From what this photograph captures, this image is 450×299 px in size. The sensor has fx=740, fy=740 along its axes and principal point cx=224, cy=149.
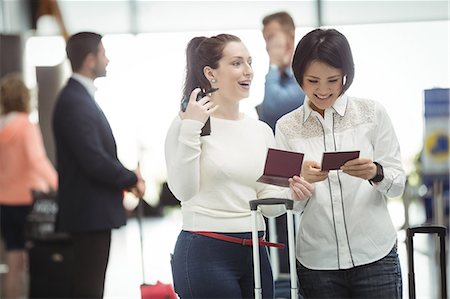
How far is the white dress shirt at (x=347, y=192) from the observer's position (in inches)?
97.1

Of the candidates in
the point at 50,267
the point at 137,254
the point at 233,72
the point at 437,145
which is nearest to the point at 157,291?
the point at 137,254

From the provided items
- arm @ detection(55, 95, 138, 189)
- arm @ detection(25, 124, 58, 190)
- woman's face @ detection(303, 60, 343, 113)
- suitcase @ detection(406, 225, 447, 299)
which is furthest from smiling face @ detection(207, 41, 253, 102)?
arm @ detection(25, 124, 58, 190)

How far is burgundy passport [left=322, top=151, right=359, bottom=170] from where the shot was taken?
Result: 2412mm

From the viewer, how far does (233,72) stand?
2.66 meters

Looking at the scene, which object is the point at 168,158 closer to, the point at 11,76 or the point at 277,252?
the point at 277,252

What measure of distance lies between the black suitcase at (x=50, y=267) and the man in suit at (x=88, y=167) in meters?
0.11

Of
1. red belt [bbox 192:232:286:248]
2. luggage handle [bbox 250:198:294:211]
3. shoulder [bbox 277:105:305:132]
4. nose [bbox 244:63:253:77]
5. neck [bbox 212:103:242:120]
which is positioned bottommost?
red belt [bbox 192:232:286:248]

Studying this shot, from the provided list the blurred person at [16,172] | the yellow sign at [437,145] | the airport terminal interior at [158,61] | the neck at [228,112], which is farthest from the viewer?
the yellow sign at [437,145]

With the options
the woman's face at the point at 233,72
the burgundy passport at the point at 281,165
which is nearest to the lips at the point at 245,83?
the woman's face at the point at 233,72

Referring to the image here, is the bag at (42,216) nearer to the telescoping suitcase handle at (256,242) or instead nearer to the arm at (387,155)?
the telescoping suitcase handle at (256,242)

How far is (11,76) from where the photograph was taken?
3.29 meters

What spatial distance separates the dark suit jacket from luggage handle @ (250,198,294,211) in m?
0.74

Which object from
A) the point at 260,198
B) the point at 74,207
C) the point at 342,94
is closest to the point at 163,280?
the point at 74,207

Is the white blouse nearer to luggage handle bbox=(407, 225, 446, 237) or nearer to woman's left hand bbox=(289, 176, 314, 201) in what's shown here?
woman's left hand bbox=(289, 176, 314, 201)
